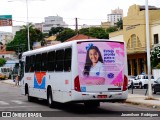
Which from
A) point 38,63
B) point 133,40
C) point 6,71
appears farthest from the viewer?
point 6,71

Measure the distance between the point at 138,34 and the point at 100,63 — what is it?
4509 centimetres

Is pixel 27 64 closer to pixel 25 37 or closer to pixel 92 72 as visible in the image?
pixel 92 72

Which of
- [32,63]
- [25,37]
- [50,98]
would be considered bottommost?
[50,98]

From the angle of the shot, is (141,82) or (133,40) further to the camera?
(133,40)

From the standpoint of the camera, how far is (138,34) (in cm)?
6275

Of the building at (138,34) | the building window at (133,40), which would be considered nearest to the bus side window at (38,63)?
the building at (138,34)

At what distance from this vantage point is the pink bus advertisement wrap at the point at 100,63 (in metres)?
18.2

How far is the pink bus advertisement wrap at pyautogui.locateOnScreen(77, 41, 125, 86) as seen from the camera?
18.2 m

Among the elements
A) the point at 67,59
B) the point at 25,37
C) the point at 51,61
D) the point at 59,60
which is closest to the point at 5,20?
the point at 51,61

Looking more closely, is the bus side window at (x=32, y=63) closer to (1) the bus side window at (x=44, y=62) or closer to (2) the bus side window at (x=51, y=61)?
(1) the bus side window at (x=44, y=62)

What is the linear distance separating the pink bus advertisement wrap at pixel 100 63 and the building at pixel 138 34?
39.6 meters

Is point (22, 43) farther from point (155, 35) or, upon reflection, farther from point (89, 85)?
point (89, 85)

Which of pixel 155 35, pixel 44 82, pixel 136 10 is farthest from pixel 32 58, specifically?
pixel 136 10

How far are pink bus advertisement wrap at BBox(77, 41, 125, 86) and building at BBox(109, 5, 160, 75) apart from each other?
3962cm
